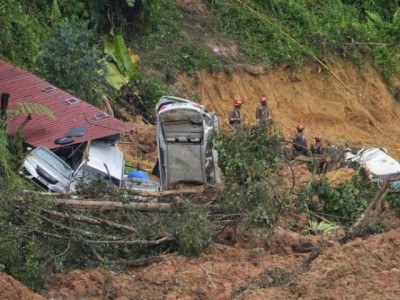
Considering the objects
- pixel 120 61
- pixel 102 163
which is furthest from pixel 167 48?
pixel 102 163

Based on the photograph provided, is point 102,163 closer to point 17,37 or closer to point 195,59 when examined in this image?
point 17,37

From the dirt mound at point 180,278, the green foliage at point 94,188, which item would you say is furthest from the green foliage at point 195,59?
the dirt mound at point 180,278

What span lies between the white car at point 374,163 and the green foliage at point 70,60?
513cm

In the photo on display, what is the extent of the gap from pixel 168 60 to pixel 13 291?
15.9 meters

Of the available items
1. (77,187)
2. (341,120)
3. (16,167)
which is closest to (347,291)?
(77,187)

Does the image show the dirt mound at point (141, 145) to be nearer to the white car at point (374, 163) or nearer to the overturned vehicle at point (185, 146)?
the overturned vehicle at point (185, 146)

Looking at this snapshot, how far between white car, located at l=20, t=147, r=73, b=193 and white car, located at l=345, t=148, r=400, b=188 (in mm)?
5801

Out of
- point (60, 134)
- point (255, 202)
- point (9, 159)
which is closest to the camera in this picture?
point (255, 202)

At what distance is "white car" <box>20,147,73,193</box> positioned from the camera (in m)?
18.2

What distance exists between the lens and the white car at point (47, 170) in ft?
59.6

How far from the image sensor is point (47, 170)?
60.2 ft

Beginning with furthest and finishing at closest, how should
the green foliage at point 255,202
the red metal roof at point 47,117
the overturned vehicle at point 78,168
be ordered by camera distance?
the red metal roof at point 47,117, the overturned vehicle at point 78,168, the green foliage at point 255,202

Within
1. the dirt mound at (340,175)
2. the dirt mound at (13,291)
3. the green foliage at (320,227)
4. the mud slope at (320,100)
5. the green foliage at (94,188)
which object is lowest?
the mud slope at (320,100)

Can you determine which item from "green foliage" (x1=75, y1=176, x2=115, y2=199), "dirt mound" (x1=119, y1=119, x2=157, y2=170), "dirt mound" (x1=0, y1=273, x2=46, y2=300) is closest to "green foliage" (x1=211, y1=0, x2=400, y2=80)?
"dirt mound" (x1=119, y1=119, x2=157, y2=170)
